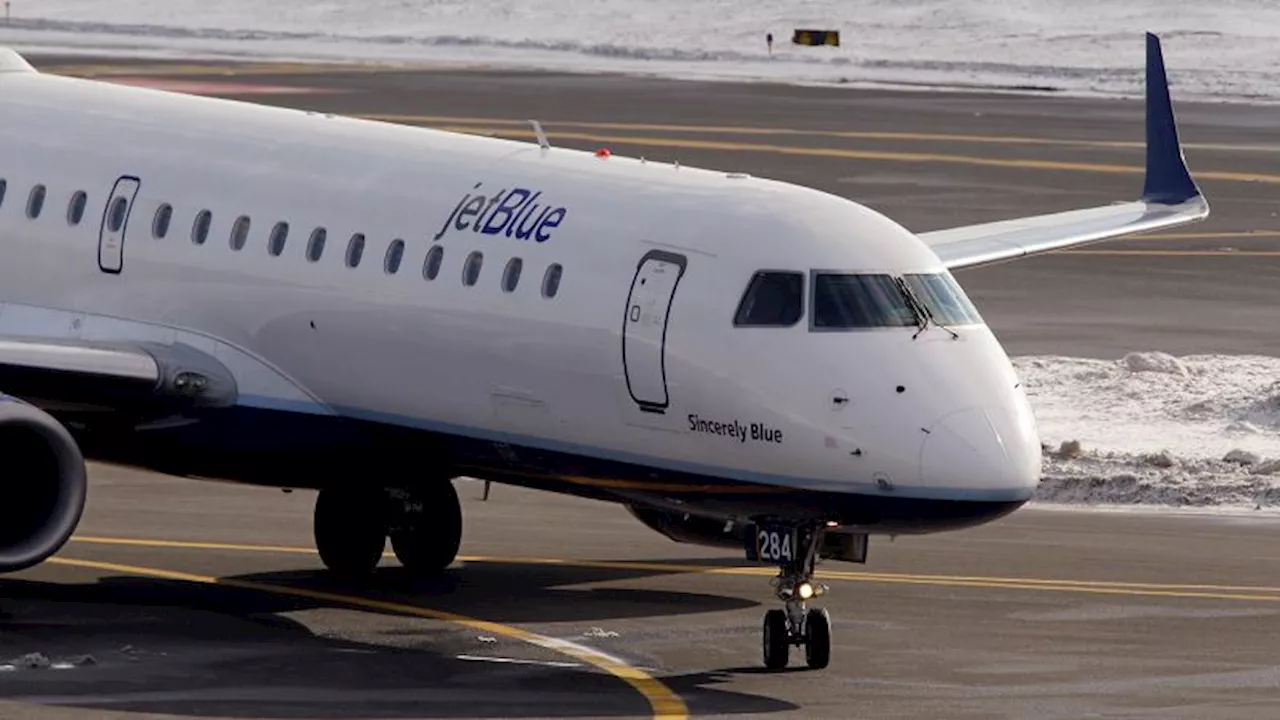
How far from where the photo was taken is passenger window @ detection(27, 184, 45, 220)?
32500 mm

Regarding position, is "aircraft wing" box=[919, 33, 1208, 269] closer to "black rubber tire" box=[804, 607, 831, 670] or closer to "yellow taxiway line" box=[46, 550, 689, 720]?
"yellow taxiway line" box=[46, 550, 689, 720]

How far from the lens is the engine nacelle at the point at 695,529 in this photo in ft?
94.6

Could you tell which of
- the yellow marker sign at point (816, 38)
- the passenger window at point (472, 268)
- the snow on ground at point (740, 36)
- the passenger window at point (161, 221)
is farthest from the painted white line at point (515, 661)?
the yellow marker sign at point (816, 38)

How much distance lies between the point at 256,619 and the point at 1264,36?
318ft

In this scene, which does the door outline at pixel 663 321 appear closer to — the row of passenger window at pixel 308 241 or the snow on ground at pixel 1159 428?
the row of passenger window at pixel 308 241

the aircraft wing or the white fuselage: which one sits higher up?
the aircraft wing

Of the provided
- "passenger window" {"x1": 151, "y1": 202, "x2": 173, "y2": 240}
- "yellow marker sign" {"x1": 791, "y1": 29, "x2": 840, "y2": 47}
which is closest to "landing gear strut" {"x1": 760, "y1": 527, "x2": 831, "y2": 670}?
"passenger window" {"x1": 151, "y1": 202, "x2": 173, "y2": 240}

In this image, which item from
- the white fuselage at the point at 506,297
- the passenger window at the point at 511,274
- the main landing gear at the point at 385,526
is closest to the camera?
the white fuselage at the point at 506,297

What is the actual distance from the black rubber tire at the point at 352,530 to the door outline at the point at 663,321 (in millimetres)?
5371

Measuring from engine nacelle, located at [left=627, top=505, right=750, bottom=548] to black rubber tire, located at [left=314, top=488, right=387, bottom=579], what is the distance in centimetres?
328

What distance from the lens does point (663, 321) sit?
88.4ft

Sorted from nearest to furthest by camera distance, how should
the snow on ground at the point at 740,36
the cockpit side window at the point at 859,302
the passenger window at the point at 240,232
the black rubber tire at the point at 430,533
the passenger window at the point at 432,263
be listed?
the cockpit side window at the point at 859,302
the passenger window at the point at 432,263
the passenger window at the point at 240,232
the black rubber tire at the point at 430,533
the snow on ground at the point at 740,36

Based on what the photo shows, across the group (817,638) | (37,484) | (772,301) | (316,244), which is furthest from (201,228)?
(817,638)

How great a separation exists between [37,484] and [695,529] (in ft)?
19.7
